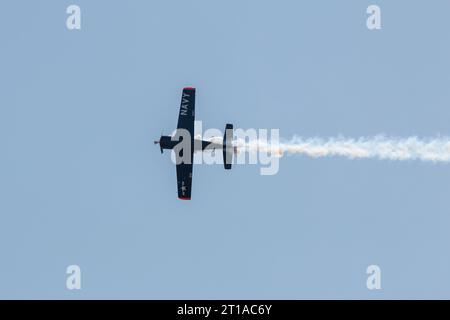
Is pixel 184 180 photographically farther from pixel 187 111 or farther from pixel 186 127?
pixel 187 111

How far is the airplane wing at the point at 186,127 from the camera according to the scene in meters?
36.3

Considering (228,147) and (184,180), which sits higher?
(228,147)

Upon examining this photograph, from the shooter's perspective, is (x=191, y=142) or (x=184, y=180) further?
(x=184, y=180)

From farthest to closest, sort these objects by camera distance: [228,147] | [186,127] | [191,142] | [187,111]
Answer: [187,111]
[186,127]
[191,142]
[228,147]

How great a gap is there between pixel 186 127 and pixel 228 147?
3.50 meters

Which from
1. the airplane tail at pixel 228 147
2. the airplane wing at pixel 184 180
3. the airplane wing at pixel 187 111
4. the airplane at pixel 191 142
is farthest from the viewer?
the airplane wing at pixel 184 180

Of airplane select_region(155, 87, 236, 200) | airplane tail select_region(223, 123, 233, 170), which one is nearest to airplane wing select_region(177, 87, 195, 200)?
airplane select_region(155, 87, 236, 200)

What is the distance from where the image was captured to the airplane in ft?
116

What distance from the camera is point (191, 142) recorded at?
35812mm

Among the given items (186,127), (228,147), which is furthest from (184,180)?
(228,147)

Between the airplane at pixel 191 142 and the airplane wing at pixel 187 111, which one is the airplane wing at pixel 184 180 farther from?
the airplane wing at pixel 187 111

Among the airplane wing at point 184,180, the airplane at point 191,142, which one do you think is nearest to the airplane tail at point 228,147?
the airplane at point 191,142
